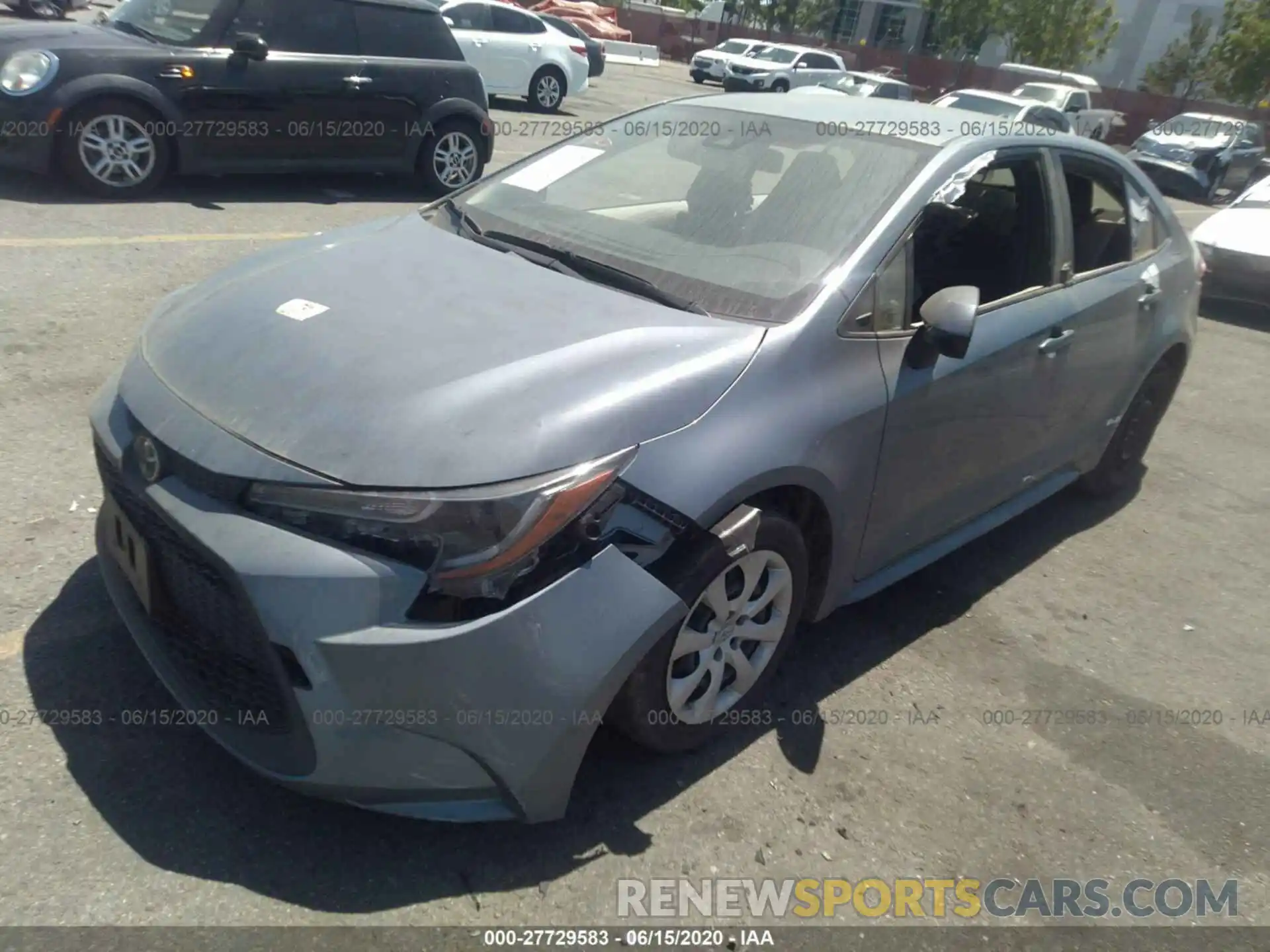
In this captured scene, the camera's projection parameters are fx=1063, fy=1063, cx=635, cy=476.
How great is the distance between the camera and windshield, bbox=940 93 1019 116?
59.8ft

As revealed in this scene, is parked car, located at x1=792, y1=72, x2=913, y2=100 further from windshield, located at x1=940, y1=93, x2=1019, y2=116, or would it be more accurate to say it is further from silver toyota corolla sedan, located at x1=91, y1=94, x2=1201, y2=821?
silver toyota corolla sedan, located at x1=91, y1=94, x2=1201, y2=821

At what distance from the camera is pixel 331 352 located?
2.63 metres

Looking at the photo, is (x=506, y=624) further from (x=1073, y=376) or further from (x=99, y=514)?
(x=1073, y=376)

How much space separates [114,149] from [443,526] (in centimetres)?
667

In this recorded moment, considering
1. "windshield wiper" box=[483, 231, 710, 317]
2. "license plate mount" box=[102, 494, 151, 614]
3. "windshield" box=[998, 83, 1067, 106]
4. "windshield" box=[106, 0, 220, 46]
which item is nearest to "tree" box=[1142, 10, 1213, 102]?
"windshield" box=[998, 83, 1067, 106]

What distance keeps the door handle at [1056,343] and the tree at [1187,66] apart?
3658cm

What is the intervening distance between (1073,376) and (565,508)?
2517mm

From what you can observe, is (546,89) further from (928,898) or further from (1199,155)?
(928,898)

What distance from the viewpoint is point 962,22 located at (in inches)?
1618

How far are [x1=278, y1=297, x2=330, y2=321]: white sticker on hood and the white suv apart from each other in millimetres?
14412

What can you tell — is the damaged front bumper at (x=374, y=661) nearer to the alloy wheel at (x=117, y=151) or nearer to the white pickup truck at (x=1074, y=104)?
the alloy wheel at (x=117, y=151)

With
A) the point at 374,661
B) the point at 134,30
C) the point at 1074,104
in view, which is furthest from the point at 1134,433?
the point at 1074,104

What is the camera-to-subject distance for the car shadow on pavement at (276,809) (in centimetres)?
241

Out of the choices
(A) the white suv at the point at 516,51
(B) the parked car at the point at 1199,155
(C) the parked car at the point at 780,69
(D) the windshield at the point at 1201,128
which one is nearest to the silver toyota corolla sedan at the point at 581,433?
(A) the white suv at the point at 516,51
